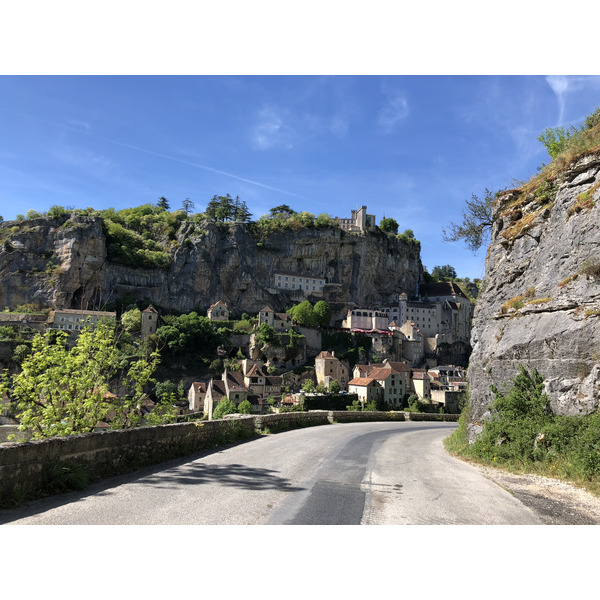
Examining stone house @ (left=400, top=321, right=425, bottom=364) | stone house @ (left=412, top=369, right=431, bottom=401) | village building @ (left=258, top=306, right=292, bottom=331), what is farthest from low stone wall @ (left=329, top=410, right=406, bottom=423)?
stone house @ (left=400, top=321, right=425, bottom=364)

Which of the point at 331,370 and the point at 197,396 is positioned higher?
the point at 331,370

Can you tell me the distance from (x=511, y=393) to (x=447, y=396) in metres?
56.6

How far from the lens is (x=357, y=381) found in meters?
61.2

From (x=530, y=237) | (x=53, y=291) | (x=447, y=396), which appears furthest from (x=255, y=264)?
(x=530, y=237)

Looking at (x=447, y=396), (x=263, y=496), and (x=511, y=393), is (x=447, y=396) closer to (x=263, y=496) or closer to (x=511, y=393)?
(x=511, y=393)

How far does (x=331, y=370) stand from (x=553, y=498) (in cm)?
6287

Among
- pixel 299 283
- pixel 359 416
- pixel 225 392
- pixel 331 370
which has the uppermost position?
pixel 299 283

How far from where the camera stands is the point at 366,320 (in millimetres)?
Result: 89938

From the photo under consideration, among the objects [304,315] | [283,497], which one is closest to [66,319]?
[304,315]

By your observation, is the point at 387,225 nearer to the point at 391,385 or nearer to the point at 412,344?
the point at 412,344

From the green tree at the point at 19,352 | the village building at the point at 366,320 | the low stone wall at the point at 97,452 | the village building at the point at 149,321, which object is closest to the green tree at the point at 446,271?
the village building at the point at 366,320

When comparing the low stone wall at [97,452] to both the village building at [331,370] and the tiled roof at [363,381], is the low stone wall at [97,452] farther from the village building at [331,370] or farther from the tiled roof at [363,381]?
the village building at [331,370]

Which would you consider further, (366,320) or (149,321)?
(366,320)

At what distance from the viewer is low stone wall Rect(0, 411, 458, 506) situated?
5.24 metres
